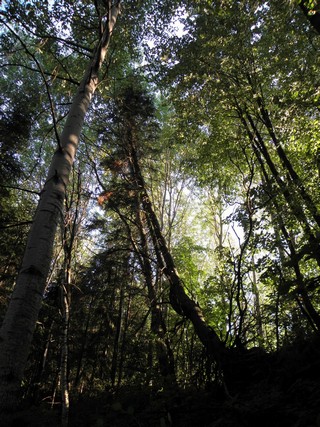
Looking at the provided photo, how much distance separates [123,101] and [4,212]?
192 inches

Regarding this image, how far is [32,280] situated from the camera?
1757 mm

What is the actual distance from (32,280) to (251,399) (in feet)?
7.45

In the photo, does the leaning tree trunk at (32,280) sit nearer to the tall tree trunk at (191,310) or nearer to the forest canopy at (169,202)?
the forest canopy at (169,202)

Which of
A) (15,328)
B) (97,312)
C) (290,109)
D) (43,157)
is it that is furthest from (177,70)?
(43,157)

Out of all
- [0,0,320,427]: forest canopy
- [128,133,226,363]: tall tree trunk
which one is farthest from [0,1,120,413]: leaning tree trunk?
[128,133,226,363]: tall tree trunk

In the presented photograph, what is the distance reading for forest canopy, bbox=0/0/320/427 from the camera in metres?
2.30

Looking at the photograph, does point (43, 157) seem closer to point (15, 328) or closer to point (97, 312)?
point (97, 312)

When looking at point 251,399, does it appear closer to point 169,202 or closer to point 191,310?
point 191,310

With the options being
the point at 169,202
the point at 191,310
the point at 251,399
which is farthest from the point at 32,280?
the point at 169,202

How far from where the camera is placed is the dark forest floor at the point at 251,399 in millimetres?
2088

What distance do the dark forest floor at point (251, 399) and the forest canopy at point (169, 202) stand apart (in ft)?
0.05

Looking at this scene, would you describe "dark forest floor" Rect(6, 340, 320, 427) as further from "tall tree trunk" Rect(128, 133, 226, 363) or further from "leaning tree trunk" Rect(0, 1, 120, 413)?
"leaning tree trunk" Rect(0, 1, 120, 413)

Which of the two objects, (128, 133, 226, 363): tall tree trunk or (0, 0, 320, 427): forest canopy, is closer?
(0, 0, 320, 427): forest canopy

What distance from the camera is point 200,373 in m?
3.67
